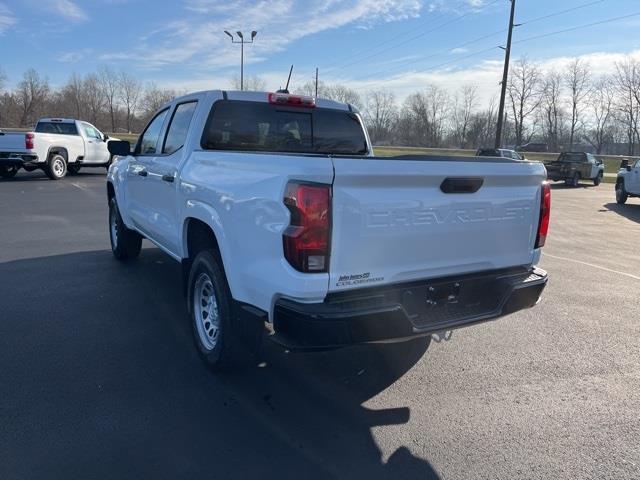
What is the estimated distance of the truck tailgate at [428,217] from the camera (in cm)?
283

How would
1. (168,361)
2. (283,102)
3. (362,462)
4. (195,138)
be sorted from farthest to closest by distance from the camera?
(283,102), (195,138), (168,361), (362,462)

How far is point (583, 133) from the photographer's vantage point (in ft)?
304

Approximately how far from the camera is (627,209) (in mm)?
16203

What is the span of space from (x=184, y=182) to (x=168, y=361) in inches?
55.9

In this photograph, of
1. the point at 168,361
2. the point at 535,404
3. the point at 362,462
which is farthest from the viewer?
the point at 168,361

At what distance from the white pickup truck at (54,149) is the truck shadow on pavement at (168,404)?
1339cm

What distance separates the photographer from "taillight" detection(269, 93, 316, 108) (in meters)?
4.79

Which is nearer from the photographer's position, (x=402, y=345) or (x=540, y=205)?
(x=540, y=205)

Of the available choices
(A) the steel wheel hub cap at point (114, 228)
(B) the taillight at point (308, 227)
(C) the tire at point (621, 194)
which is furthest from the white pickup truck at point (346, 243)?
(C) the tire at point (621, 194)

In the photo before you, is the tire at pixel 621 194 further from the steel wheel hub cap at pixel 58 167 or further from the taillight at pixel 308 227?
the steel wheel hub cap at pixel 58 167

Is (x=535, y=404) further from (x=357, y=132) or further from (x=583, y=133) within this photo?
(x=583, y=133)

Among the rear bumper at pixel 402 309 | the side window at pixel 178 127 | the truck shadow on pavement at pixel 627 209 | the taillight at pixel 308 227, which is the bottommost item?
the truck shadow on pavement at pixel 627 209

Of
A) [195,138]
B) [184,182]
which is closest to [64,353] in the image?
[184,182]

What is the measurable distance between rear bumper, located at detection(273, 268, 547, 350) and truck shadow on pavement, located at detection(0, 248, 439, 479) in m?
0.63
